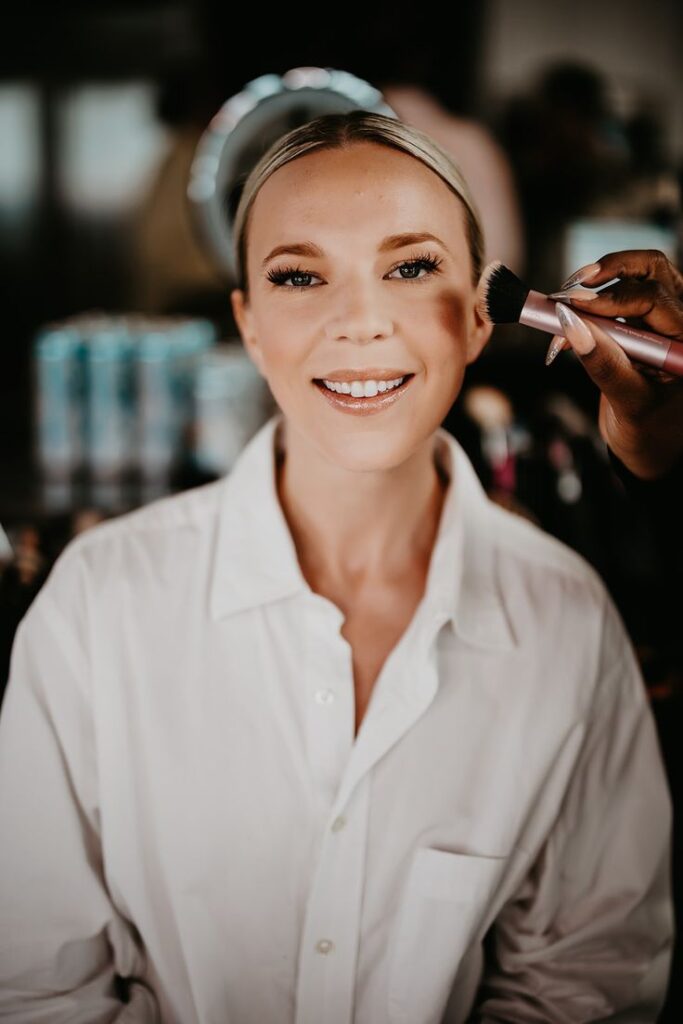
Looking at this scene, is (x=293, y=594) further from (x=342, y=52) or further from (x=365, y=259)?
(x=342, y=52)

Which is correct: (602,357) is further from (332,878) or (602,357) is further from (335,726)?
(332,878)

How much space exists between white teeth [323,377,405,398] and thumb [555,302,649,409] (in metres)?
0.14

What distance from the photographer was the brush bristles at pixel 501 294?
79 centimetres

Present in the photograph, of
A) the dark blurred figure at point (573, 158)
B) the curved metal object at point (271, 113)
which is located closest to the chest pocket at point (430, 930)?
the curved metal object at point (271, 113)

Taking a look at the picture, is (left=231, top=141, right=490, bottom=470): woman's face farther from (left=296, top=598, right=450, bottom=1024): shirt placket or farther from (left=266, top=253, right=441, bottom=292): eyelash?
(left=296, top=598, right=450, bottom=1024): shirt placket

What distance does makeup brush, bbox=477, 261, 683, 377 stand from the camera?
0.79m

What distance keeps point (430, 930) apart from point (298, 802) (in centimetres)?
17

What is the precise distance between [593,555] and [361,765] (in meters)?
0.65

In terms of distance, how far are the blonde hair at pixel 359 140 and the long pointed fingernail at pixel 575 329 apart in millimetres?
128

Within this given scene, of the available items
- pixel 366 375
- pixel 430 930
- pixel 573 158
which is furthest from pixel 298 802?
pixel 573 158

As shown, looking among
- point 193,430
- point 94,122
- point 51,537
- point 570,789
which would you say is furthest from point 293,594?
point 94,122

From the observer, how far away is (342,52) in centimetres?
283

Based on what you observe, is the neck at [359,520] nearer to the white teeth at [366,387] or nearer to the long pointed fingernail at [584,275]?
the white teeth at [366,387]

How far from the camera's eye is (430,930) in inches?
37.6
